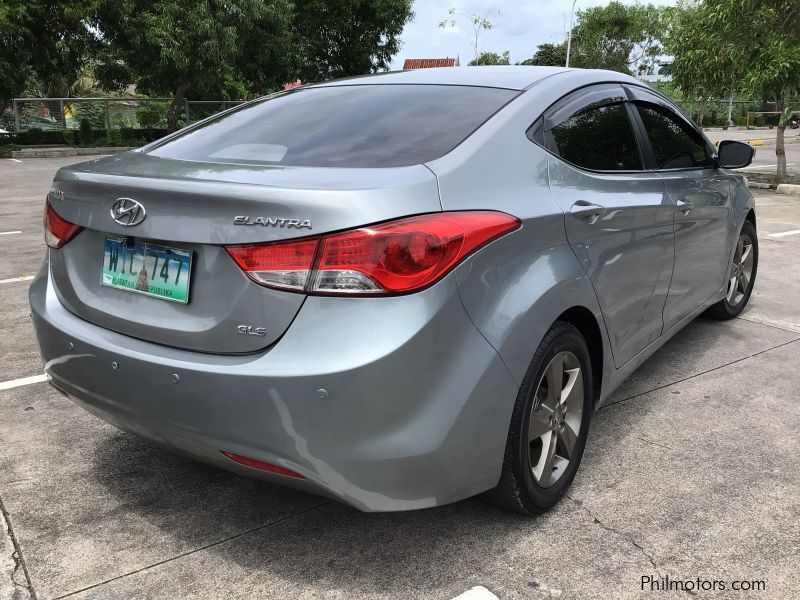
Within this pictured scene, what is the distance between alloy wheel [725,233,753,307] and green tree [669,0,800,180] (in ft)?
27.7

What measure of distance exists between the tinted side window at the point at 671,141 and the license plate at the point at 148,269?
2.29 m

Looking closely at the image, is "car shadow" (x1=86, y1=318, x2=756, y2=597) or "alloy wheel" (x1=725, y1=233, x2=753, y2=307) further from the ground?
"alloy wheel" (x1=725, y1=233, x2=753, y2=307)

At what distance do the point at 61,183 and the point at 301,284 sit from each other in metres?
1.11

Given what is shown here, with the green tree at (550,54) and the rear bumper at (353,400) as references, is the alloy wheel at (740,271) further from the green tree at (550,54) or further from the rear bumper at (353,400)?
the green tree at (550,54)

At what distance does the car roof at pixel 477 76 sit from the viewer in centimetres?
284

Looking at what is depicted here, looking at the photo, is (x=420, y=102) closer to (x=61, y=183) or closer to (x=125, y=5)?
(x=61, y=183)

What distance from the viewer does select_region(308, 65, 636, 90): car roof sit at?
9.32 feet

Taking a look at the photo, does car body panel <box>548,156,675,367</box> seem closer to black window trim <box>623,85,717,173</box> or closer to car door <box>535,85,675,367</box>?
car door <box>535,85,675,367</box>

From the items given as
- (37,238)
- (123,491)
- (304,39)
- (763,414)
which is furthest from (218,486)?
(304,39)

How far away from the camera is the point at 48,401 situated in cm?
357

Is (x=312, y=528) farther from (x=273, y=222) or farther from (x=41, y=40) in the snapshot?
(x=41, y=40)

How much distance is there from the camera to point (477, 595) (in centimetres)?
214

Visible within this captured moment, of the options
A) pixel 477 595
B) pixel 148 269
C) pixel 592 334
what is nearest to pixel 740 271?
pixel 592 334

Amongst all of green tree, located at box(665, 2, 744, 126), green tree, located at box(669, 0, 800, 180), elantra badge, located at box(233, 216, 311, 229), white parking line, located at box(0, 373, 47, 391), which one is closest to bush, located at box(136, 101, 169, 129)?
green tree, located at box(665, 2, 744, 126)
